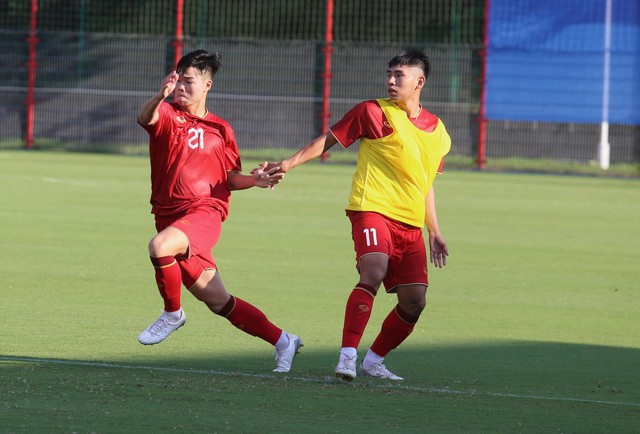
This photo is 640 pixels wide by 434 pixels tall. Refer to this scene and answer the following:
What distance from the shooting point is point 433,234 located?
25.8 ft

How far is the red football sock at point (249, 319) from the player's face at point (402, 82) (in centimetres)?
159

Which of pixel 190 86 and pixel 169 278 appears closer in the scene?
pixel 169 278

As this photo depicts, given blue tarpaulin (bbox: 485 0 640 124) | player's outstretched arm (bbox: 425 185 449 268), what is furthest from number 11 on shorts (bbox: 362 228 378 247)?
blue tarpaulin (bbox: 485 0 640 124)

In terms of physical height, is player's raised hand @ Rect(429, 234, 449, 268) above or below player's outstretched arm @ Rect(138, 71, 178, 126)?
below

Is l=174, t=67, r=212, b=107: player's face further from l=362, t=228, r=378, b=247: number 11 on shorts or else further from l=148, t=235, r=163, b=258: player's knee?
l=362, t=228, r=378, b=247: number 11 on shorts

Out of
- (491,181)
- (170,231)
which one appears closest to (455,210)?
(491,181)

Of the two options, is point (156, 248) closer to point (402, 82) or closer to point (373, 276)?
point (373, 276)

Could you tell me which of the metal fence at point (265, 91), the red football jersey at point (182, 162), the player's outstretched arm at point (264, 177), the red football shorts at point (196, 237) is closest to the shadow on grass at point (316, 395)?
the red football shorts at point (196, 237)

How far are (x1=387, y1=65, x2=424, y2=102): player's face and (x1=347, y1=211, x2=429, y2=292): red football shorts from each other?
0.79 m

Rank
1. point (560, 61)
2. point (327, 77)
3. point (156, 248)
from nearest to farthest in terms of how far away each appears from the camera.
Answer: point (156, 248), point (560, 61), point (327, 77)

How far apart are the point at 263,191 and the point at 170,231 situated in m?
12.9

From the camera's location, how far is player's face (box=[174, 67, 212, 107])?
7.64 metres

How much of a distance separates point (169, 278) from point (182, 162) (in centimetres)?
74

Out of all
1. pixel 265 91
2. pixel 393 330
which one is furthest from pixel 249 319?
pixel 265 91
